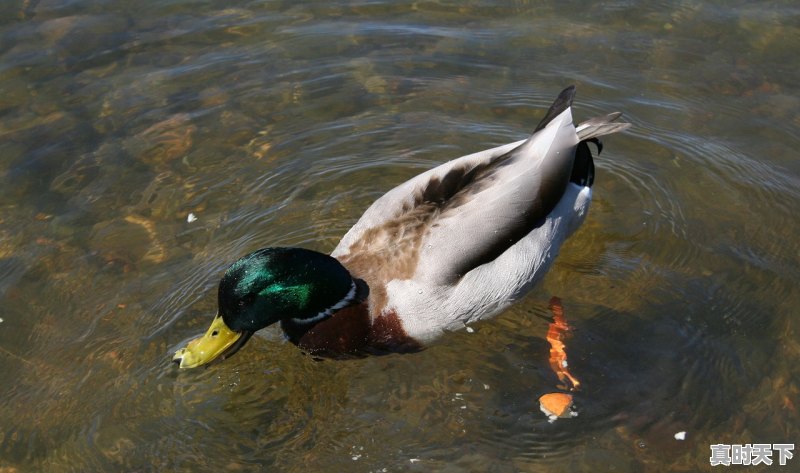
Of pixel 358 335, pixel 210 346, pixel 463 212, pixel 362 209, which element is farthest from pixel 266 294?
pixel 362 209

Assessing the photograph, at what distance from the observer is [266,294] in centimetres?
495

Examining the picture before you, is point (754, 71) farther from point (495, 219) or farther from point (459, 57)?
point (495, 219)

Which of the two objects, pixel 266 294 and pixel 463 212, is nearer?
pixel 266 294

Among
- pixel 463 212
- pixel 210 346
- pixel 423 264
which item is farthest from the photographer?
pixel 463 212

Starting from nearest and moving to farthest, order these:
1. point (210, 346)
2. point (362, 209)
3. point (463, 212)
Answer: point (210, 346) → point (463, 212) → point (362, 209)

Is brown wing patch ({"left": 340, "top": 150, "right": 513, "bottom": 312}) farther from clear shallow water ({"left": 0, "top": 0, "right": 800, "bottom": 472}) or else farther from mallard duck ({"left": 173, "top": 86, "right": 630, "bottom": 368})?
clear shallow water ({"left": 0, "top": 0, "right": 800, "bottom": 472})

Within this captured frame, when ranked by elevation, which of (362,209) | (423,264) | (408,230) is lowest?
(362,209)

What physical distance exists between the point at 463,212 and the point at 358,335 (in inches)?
37.4

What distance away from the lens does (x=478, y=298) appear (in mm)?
5344

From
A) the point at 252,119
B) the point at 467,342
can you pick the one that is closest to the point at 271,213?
the point at 252,119

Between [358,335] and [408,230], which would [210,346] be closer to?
[358,335]

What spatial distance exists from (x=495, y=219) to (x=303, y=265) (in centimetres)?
116

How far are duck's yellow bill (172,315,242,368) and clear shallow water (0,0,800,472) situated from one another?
0.41 metres

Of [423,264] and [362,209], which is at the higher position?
[423,264]
